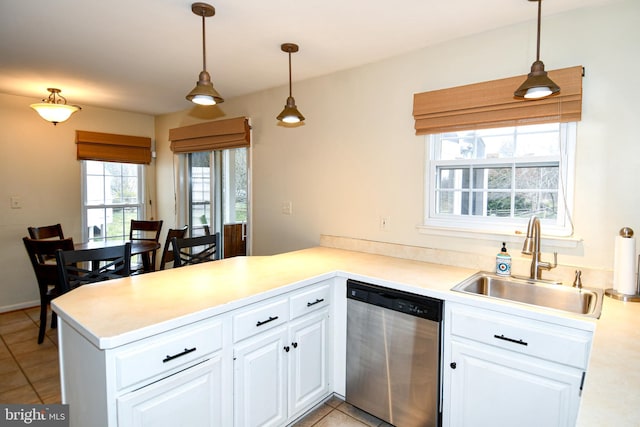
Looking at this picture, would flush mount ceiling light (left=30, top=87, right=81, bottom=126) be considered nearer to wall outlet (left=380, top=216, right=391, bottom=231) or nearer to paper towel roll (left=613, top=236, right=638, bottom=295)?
wall outlet (left=380, top=216, right=391, bottom=231)

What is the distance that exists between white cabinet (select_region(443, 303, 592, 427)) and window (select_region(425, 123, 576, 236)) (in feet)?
2.53

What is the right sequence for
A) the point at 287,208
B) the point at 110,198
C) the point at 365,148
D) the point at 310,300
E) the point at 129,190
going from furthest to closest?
the point at 129,190 → the point at 110,198 → the point at 287,208 → the point at 365,148 → the point at 310,300

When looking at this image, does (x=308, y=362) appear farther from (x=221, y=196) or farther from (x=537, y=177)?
(x=221, y=196)

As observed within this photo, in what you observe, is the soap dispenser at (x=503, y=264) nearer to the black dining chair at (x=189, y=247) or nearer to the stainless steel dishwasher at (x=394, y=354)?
the stainless steel dishwasher at (x=394, y=354)

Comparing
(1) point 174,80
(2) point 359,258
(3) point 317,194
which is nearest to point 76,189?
(1) point 174,80

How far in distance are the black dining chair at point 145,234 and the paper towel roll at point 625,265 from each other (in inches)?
149

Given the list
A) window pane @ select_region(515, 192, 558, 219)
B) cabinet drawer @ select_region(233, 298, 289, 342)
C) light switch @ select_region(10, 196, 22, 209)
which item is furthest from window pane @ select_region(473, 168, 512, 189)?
light switch @ select_region(10, 196, 22, 209)

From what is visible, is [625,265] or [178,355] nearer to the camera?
[178,355]

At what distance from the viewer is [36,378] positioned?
2584 millimetres

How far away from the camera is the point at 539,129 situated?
216 cm

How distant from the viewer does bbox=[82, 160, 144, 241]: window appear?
14.9 feet

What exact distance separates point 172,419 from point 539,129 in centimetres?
247

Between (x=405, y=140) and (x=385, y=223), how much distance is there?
2.13 feet

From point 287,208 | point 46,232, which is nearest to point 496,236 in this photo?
point 287,208
